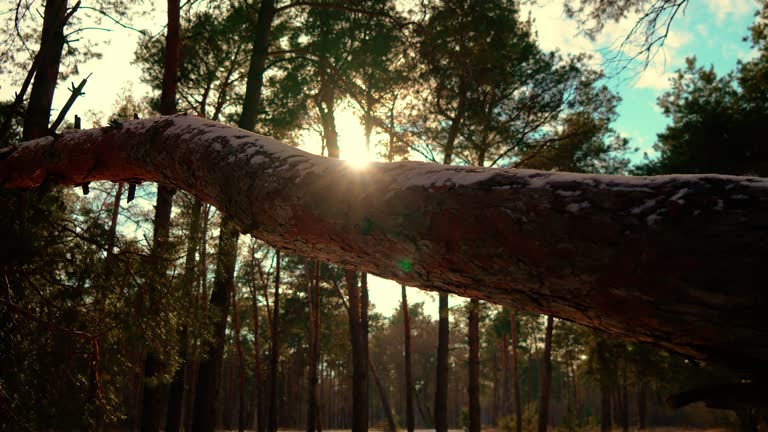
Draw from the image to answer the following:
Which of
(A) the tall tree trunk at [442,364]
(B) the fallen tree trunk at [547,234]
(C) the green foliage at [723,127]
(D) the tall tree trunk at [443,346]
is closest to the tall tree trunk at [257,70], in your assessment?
(D) the tall tree trunk at [443,346]

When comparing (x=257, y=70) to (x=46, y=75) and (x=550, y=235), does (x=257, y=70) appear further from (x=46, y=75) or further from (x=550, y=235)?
(x=550, y=235)

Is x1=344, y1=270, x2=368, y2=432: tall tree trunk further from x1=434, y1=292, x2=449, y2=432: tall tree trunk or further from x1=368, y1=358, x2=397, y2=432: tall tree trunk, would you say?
x1=368, y1=358, x2=397, y2=432: tall tree trunk

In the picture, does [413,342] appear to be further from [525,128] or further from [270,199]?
[270,199]

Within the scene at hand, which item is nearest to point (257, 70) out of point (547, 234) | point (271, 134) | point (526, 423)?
point (271, 134)

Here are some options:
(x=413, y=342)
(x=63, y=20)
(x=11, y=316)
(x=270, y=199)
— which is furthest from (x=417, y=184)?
(x=413, y=342)

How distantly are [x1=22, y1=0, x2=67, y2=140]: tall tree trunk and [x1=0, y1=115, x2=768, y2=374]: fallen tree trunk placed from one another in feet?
17.1

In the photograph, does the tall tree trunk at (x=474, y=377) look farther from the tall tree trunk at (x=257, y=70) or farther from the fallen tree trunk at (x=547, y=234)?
the fallen tree trunk at (x=547, y=234)

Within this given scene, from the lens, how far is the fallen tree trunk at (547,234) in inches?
38.1

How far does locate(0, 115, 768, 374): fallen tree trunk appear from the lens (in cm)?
97

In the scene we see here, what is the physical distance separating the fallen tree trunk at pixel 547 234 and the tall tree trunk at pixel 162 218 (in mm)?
1570

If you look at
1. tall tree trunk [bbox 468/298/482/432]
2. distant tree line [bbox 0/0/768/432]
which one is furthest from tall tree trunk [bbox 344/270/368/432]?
tall tree trunk [bbox 468/298/482/432]

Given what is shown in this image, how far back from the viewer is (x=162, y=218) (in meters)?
6.57

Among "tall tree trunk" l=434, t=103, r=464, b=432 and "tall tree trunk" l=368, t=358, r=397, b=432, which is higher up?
"tall tree trunk" l=434, t=103, r=464, b=432

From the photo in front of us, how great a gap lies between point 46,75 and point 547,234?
739 centimetres
